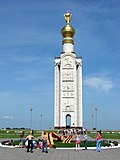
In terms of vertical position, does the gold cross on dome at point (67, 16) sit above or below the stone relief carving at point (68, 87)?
above

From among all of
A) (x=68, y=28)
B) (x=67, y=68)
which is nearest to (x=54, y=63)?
(x=67, y=68)

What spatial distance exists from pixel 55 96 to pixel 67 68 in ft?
24.4

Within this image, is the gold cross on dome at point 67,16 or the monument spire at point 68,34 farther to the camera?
the gold cross on dome at point 67,16

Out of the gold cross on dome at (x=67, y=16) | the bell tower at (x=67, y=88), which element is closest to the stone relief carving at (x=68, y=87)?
the bell tower at (x=67, y=88)

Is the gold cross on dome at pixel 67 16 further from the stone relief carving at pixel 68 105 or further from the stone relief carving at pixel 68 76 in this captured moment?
the stone relief carving at pixel 68 105

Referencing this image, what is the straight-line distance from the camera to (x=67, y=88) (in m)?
83.0

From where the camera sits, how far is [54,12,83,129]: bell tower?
3218 inches

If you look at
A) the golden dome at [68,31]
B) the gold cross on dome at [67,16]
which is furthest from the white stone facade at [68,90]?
the gold cross on dome at [67,16]

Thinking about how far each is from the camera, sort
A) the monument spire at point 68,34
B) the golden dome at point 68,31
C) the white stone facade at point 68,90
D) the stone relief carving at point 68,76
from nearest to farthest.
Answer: the white stone facade at point 68,90, the stone relief carving at point 68,76, the golden dome at point 68,31, the monument spire at point 68,34

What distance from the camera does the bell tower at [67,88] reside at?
81.7 meters

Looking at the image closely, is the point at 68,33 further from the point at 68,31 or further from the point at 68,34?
the point at 68,31

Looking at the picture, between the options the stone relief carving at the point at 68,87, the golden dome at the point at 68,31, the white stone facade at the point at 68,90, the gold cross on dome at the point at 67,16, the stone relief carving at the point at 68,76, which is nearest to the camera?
the white stone facade at the point at 68,90

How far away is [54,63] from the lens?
8575 cm

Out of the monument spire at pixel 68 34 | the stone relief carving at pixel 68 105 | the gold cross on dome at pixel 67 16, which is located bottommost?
the stone relief carving at pixel 68 105
